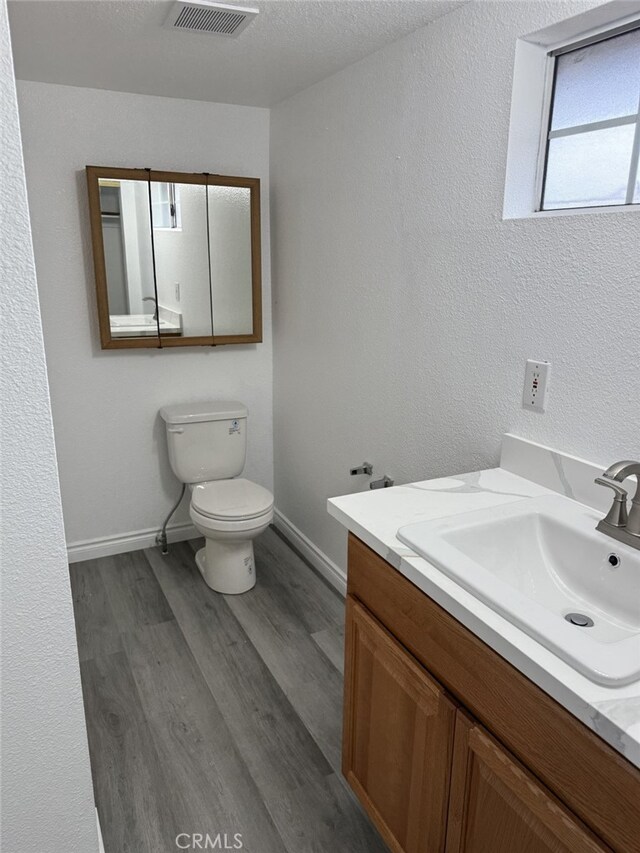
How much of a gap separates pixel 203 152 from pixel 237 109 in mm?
260

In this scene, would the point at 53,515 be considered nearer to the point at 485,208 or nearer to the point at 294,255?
the point at 485,208

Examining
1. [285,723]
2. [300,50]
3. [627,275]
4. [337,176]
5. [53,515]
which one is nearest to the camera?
[53,515]

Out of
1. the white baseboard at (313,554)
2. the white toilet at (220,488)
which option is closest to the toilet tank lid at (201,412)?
the white toilet at (220,488)

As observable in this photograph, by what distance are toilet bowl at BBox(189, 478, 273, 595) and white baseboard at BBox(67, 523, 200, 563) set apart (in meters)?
0.41

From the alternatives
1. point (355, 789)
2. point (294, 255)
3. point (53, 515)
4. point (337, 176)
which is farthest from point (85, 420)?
point (355, 789)

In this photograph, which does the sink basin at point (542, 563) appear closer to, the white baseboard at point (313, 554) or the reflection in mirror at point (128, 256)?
the white baseboard at point (313, 554)

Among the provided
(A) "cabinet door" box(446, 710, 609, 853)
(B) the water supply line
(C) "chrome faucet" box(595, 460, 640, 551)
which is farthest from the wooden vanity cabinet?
(B) the water supply line

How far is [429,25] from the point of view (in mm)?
1823

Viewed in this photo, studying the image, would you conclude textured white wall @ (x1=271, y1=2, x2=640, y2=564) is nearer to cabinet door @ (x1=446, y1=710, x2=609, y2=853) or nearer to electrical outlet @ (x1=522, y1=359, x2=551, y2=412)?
electrical outlet @ (x1=522, y1=359, x2=551, y2=412)

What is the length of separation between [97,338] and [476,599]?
2.27 m

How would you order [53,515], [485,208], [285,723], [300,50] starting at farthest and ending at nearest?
[300,50] → [285,723] → [485,208] → [53,515]

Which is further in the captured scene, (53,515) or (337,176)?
(337,176)

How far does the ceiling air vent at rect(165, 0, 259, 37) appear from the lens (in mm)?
1715

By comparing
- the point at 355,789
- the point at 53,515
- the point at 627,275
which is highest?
the point at 627,275
